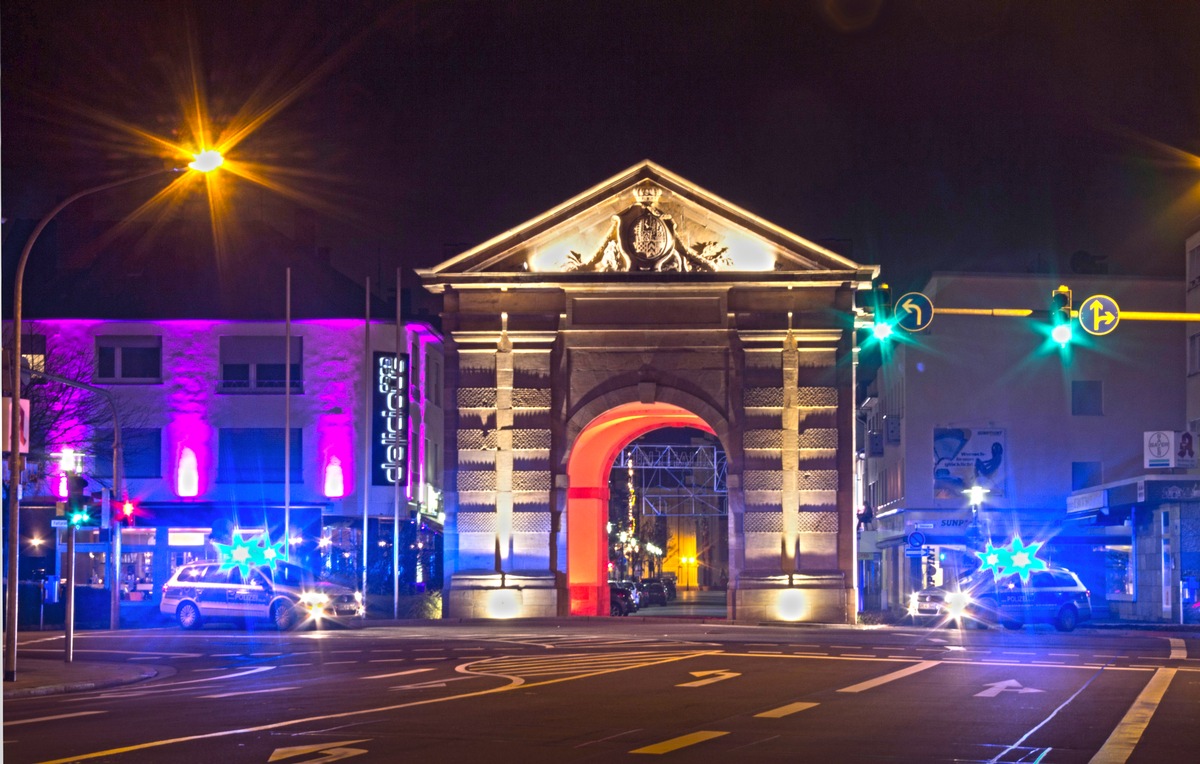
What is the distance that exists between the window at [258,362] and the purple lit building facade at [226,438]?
1.9 inches

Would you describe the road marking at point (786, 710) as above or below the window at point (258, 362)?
below

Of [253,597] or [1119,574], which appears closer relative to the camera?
[253,597]

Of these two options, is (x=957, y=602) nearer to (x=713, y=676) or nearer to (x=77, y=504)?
(x=713, y=676)

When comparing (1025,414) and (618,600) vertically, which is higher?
(1025,414)

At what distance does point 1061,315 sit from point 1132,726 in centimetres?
1075

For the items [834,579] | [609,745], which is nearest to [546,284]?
[834,579]

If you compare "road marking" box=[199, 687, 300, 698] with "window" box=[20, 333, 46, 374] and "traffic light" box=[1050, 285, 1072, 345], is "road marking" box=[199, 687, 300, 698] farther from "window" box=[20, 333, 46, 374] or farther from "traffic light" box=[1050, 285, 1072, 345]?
"window" box=[20, 333, 46, 374]

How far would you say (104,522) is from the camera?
38.0 m

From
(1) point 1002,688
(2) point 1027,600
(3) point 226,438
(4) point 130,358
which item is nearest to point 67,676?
(1) point 1002,688

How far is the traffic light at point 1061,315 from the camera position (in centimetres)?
2439

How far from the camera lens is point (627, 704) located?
16.7 metres

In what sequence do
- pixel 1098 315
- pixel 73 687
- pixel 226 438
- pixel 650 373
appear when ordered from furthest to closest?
1. pixel 226 438
2. pixel 650 373
3. pixel 1098 315
4. pixel 73 687

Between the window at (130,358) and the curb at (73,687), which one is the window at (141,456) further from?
the curb at (73,687)

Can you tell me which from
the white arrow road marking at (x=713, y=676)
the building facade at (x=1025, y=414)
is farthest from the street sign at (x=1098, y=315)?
the building facade at (x=1025, y=414)
